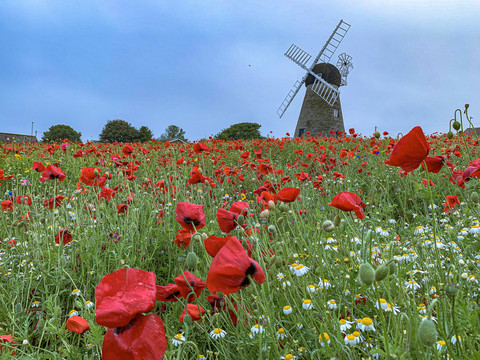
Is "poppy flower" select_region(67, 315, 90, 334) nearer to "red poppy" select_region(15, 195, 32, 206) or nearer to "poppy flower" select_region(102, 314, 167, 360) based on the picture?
"poppy flower" select_region(102, 314, 167, 360)

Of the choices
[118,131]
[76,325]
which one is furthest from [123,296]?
[118,131]

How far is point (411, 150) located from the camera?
1317mm

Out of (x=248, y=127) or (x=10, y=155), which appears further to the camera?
(x=248, y=127)

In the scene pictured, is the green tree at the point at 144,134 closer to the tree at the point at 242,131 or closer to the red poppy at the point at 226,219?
the tree at the point at 242,131

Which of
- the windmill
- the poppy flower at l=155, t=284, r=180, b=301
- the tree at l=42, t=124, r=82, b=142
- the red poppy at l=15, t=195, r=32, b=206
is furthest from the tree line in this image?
the poppy flower at l=155, t=284, r=180, b=301

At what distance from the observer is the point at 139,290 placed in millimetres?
902

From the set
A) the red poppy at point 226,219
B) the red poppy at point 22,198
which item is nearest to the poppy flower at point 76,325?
the red poppy at point 226,219

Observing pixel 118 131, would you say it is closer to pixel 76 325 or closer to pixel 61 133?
pixel 61 133

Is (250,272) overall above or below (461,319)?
above

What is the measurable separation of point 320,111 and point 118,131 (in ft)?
89.4

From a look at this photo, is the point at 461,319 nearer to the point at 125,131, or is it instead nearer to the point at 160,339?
the point at 160,339

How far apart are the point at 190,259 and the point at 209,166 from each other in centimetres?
640

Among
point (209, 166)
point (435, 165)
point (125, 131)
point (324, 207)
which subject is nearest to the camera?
point (435, 165)

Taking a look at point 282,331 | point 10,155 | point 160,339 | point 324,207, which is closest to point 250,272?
point 160,339
